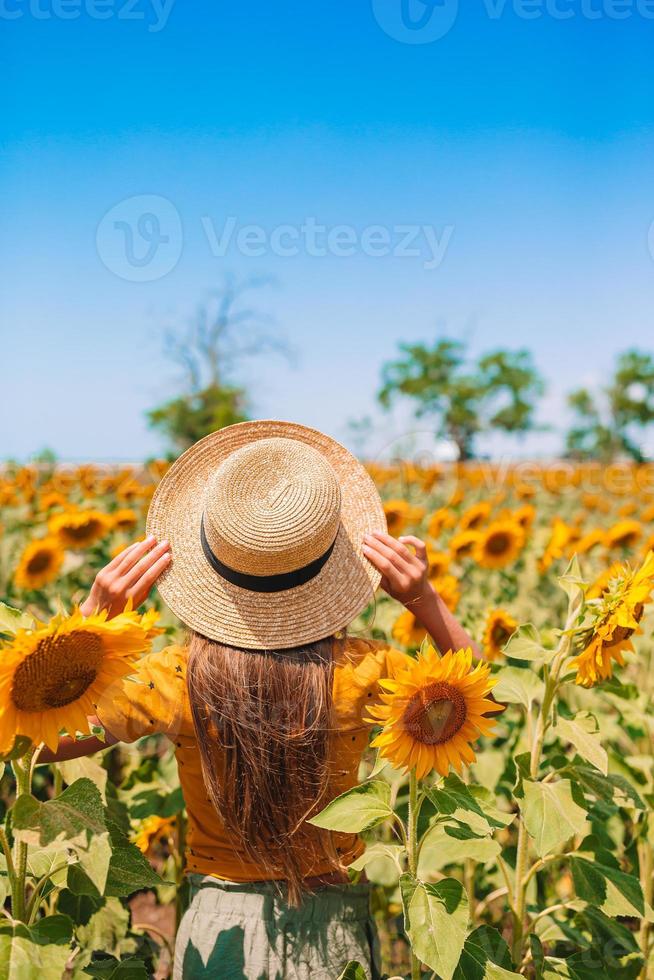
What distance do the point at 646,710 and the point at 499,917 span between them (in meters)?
0.94

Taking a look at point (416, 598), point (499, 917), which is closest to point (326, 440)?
point (416, 598)

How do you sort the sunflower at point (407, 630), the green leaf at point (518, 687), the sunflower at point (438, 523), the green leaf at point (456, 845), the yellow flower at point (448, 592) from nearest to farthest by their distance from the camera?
the green leaf at point (456, 845) < the green leaf at point (518, 687) < the sunflower at point (407, 630) < the yellow flower at point (448, 592) < the sunflower at point (438, 523)

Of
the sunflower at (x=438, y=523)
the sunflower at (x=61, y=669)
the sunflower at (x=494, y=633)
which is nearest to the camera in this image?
the sunflower at (x=61, y=669)

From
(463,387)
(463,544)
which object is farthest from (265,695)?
(463,387)

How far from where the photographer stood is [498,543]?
16.8 feet

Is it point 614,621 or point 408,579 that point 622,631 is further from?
point 408,579

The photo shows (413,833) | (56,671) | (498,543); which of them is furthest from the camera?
(498,543)

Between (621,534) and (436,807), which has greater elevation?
(436,807)

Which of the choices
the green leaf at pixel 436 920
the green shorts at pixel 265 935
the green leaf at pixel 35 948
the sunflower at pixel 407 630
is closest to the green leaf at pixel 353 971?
the green shorts at pixel 265 935

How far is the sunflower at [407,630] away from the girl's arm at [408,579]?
5.15 feet

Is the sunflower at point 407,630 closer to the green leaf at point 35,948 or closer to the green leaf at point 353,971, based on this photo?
the green leaf at point 353,971

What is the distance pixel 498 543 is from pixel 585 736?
11.2 feet

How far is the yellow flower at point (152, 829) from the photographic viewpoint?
2537mm

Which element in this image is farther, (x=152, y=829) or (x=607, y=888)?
(x=152, y=829)
